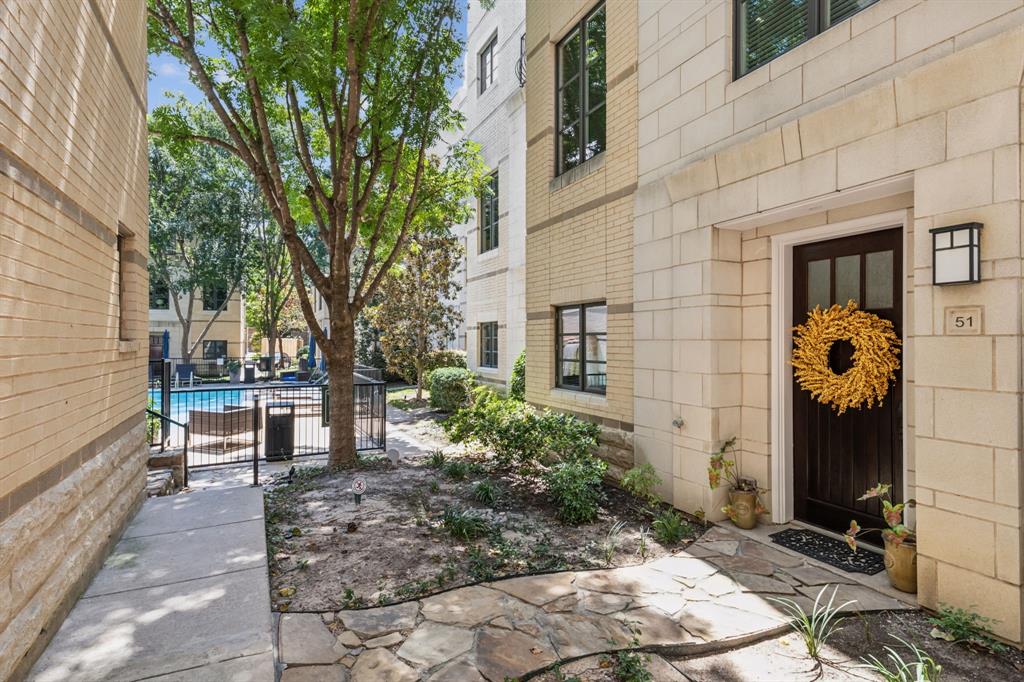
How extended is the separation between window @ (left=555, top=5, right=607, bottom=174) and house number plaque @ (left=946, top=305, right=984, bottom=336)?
5.23 metres

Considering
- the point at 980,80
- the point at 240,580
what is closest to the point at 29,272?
the point at 240,580

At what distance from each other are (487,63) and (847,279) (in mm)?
14148

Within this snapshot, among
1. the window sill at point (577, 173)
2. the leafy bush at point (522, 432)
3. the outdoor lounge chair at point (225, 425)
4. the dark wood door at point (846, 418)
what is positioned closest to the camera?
the dark wood door at point (846, 418)

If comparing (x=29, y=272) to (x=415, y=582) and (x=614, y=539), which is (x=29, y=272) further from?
(x=614, y=539)

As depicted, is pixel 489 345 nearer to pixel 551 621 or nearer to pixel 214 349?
pixel 551 621

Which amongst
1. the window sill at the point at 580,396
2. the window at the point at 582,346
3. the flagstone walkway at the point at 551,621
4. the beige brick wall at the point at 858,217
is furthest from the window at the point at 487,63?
the flagstone walkway at the point at 551,621

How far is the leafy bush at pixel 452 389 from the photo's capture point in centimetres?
1463

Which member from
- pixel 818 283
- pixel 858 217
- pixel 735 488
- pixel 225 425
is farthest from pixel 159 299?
pixel 858 217

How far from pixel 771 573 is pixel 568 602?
70.3 inches

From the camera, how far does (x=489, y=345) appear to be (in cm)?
1592

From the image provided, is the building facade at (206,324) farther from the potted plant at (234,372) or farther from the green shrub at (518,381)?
the green shrub at (518,381)

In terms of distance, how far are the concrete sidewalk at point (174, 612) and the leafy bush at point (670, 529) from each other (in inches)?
138

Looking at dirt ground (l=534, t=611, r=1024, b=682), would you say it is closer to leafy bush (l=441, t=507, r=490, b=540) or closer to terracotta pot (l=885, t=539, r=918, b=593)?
terracotta pot (l=885, t=539, r=918, b=593)

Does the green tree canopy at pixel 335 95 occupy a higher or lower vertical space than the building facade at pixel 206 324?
higher
